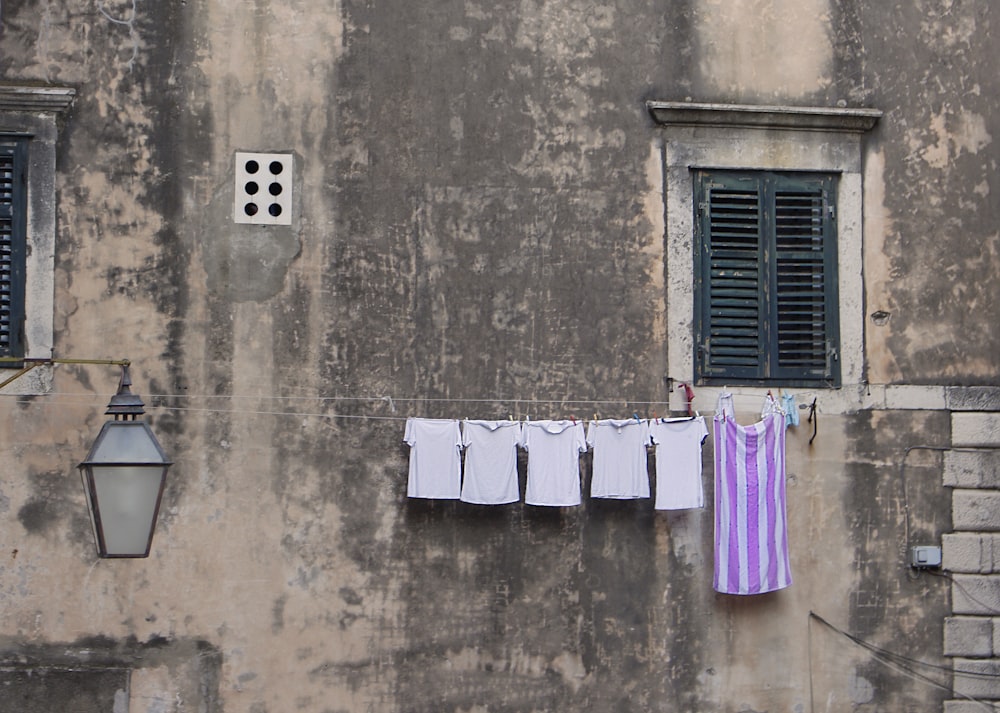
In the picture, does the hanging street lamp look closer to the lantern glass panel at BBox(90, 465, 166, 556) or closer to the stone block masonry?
the lantern glass panel at BBox(90, 465, 166, 556)

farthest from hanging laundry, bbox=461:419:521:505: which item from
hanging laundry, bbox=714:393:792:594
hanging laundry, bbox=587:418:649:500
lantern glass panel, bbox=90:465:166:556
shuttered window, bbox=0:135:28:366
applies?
shuttered window, bbox=0:135:28:366

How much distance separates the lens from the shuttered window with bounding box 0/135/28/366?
30.2 feet

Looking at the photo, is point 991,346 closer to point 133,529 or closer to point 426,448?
point 426,448

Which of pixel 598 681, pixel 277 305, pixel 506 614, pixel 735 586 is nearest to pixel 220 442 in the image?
pixel 277 305

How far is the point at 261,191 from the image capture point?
31.1ft

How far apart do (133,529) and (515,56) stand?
4.61m

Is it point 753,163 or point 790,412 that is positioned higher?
point 753,163

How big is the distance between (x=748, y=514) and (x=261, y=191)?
3999 millimetres

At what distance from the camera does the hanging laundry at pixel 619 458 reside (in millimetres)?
9328

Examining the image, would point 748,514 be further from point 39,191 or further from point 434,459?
point 39,191

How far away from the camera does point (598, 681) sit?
9.41 metres

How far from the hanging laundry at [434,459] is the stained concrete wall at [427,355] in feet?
0.70

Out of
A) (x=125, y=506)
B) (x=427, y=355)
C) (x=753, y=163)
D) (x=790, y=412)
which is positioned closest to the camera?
(x=125, y=506)

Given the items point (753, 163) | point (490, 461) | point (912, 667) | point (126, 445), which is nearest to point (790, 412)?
point (753, 163)
